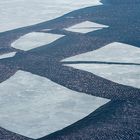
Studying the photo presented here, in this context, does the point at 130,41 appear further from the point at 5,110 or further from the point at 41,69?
the point at 5,110

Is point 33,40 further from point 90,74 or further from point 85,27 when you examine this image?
point 90,74

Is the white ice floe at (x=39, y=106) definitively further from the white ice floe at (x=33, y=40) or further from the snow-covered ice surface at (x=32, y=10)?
the snow-covered ice surface at (x=32, y=10)

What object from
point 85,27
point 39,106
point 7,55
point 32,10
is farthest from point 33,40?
point 32,10

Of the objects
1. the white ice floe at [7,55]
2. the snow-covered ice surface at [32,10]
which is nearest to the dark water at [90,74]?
the white ice floe at [7,55]

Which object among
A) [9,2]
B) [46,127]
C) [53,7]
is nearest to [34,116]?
[46,127]

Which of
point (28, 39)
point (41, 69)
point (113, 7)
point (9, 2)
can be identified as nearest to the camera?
point (41, 69)

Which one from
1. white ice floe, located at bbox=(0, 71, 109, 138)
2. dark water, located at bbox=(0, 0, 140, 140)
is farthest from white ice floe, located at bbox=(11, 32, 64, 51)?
white ice floe, located at bbox=(0, 71, 109, 138)

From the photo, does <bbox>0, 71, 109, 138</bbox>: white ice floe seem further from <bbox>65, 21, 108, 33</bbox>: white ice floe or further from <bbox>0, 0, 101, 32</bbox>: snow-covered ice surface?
<bbox>0, 0, 101, 32</bbox>: snow-covered ice surface
